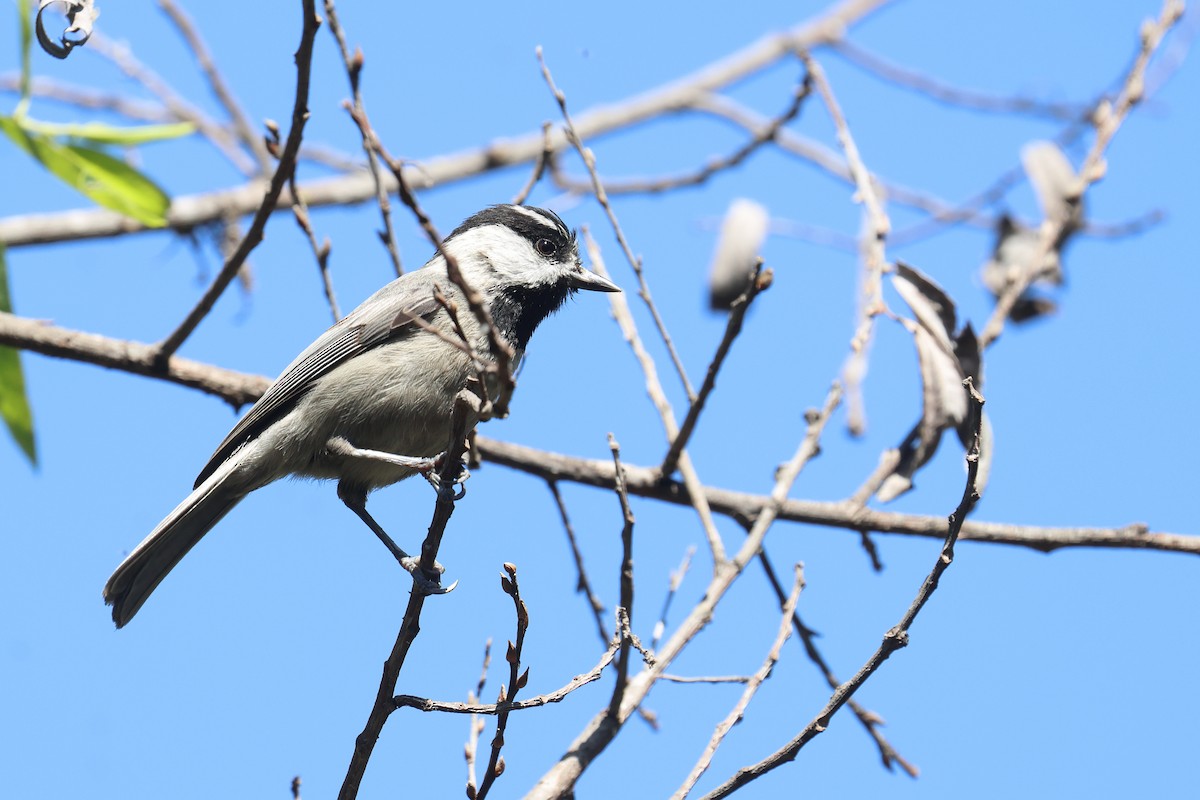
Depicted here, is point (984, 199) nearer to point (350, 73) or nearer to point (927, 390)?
point (927, 390)

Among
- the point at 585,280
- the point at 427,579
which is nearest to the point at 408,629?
the point at 427,579

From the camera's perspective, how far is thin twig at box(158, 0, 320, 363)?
329cm

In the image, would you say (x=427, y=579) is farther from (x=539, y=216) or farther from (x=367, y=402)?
(x=539, y=216)

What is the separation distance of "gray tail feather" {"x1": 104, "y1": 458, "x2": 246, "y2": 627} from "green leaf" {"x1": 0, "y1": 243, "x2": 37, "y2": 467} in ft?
2.73

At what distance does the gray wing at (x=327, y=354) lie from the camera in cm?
423

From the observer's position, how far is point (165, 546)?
408 centimetres

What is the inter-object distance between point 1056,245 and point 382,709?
3549 mm

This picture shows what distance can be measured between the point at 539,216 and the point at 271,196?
134 cm

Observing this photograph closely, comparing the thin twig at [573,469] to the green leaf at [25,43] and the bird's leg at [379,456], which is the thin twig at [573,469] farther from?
the green leaf at [25,43]

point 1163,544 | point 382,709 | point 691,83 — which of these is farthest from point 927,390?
point 691,83

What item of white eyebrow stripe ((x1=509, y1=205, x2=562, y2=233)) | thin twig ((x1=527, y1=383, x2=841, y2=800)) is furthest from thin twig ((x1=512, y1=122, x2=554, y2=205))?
thin twig ((x1=527, y1=383, x2=841, y2=800))

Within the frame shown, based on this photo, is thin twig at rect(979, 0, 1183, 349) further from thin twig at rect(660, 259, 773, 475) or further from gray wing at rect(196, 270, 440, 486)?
gray wing at rect(196, 270, 440, 486)

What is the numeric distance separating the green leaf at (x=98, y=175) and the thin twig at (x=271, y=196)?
0.60m

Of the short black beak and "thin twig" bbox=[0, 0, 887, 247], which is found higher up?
"thin twig" bbox=[0, 0, 887, 247]
